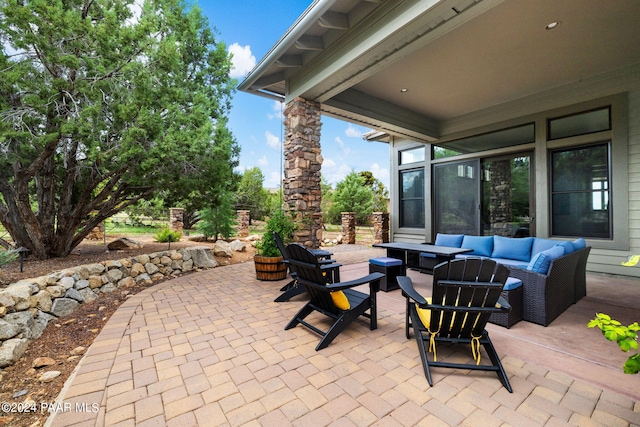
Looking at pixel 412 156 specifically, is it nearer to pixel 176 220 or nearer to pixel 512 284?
pixel 512 284

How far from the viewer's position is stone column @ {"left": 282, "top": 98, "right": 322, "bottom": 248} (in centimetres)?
518

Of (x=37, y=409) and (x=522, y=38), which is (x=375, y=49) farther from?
(x=37, y=409)

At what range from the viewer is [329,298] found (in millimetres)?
2473

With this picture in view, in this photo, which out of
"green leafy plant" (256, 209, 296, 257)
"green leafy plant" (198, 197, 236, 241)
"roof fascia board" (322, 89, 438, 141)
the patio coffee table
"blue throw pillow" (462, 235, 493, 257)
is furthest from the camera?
"green leafy plant" (198, 197, 236, 241)

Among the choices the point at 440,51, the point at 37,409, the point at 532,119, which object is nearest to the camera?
the point at 37,409

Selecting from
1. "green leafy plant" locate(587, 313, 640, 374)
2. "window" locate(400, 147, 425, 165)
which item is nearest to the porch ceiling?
"window" locate(400, 147, 425, 165)

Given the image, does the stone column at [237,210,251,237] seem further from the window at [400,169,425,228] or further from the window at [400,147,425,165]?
the window at [400,147,425,165]

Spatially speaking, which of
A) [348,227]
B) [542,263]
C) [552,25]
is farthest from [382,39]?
[348,227]

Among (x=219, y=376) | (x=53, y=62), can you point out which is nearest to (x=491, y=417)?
(x=219, y=376)

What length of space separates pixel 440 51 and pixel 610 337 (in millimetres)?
4351

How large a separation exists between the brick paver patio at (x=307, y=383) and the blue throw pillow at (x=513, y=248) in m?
1.89

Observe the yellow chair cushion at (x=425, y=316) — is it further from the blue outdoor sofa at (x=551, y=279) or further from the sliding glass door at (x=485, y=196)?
the sliding glass door at (x=485, y=196)

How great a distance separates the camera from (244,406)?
164 centimetres

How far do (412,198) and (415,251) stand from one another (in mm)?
4375
